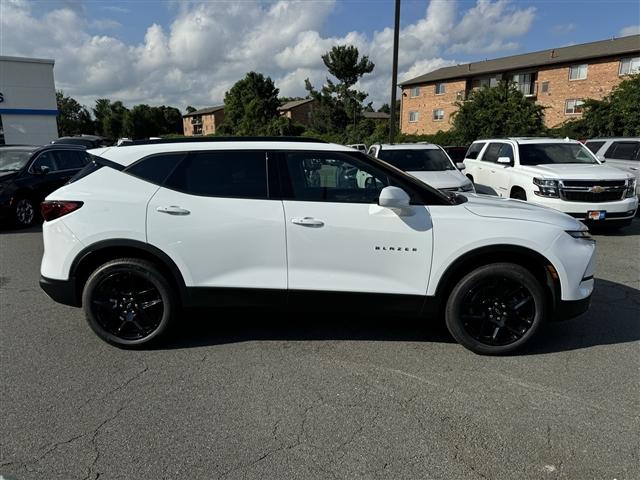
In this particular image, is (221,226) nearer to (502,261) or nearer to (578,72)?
(502,261)

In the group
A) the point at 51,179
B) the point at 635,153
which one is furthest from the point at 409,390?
the point at 635,153

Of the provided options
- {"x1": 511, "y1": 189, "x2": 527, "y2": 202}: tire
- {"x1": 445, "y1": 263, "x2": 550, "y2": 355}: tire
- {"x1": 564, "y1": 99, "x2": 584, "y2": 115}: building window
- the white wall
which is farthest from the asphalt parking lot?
{"x1": 564, "y1": 99, "x2": 584, "y2": 115}: building window

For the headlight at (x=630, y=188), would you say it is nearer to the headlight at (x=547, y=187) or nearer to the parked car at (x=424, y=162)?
the headlight at (x=547, y=187)

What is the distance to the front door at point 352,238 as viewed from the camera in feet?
11.7

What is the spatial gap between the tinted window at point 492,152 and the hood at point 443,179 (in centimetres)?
187

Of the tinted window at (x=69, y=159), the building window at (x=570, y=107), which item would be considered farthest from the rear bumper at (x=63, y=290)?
the building window at (x=570, y=107)

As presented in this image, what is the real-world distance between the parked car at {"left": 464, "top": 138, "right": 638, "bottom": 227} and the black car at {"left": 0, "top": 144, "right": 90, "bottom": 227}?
836 cm

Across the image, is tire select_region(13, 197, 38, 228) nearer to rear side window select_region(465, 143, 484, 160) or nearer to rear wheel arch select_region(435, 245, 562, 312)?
rear wheel arch select_region(435, 245, 562, 312)

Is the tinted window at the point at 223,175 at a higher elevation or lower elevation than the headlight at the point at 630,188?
higher

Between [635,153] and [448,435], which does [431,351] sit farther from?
[635,153]

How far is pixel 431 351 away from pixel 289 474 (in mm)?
1796

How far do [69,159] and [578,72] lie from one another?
42.4m

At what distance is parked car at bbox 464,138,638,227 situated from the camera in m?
8.16

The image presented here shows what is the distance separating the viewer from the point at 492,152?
1072 cm
